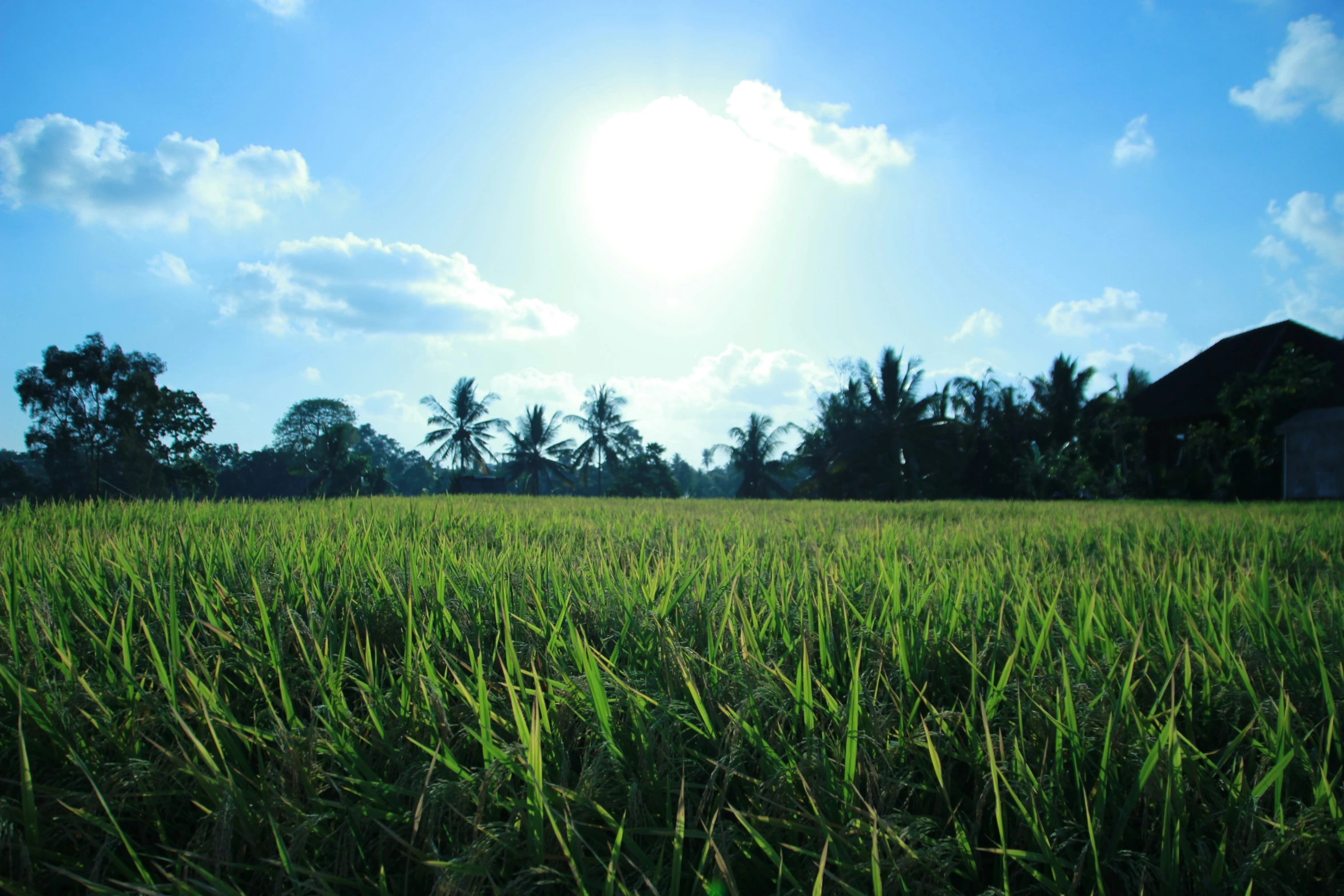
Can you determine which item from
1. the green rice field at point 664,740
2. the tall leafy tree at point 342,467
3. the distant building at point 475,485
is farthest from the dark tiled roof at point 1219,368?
the tall leafy tree at point 342,467

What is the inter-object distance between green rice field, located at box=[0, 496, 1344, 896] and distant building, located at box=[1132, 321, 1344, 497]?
59.7 feet

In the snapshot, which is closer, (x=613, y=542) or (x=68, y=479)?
(x=613, y=542)

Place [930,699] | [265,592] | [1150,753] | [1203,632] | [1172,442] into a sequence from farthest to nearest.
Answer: [1172,442], [265,592], [1203,632], [930,699], [1150,753]

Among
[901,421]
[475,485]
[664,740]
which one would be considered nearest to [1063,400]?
[901,421]

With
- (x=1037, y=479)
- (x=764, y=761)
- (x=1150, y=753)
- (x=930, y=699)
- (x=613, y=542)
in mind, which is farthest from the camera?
(x=1037, y=479)

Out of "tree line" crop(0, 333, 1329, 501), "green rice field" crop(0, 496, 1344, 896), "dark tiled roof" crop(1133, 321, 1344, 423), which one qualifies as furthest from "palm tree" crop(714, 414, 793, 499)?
"green rice field" crop(0, 496, 1344, 896)

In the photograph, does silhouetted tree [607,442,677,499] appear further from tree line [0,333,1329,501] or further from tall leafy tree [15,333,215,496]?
tall leafy tree [15,333,215,496]

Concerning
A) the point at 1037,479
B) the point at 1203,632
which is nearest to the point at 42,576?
the point at 1203,632

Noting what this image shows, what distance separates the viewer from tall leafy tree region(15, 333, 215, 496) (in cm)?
2105

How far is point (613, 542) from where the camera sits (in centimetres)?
329

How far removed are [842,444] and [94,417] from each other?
27532 mm

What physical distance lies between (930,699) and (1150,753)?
43cm

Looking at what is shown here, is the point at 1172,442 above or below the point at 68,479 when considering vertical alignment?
above

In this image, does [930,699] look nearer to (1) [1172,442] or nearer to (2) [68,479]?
(1) [1172,442]
